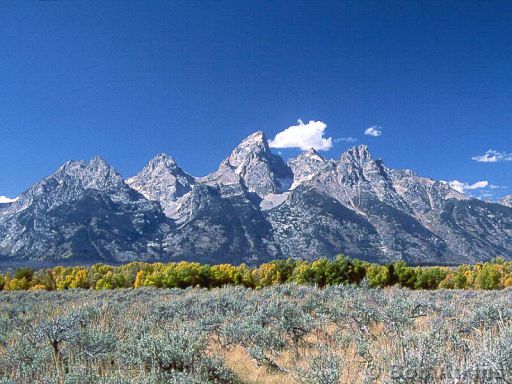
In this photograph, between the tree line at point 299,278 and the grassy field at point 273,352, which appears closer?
the grassy field at point 273,352

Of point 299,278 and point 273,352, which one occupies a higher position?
point 299,278

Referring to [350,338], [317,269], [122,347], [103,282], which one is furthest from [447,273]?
[122,347]

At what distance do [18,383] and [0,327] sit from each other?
8.82 meters

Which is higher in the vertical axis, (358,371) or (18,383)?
(18,383)

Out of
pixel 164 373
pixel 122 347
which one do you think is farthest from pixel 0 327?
pixel 164 373

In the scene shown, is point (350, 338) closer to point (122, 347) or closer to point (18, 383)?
point (122, 347)

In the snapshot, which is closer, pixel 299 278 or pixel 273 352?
pixel 273 352

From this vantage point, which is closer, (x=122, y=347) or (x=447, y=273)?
(x=122, y=347)

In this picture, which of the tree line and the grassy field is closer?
the grassy field

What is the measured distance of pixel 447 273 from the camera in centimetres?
6581

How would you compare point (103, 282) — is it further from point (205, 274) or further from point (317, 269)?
point (317, 269)

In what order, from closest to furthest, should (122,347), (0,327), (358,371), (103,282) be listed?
(358,371)
(122,347)
(0,327)
(103,282)

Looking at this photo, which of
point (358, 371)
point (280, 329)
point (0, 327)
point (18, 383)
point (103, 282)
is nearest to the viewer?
point (18, 383)

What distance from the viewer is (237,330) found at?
459 inches
